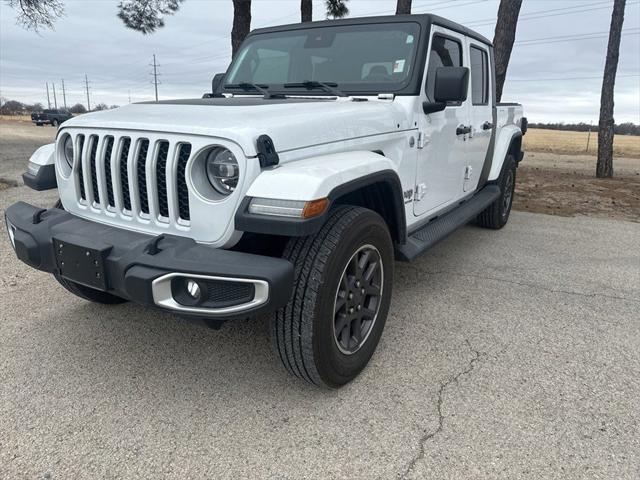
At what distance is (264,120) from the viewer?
7.36ft

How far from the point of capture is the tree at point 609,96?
1164 centimetres

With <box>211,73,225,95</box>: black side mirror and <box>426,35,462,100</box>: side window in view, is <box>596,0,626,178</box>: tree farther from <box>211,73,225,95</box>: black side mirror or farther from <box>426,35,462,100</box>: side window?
<box>211,73,225,95</box>: black side mirror

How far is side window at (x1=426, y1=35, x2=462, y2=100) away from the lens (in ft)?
11.2

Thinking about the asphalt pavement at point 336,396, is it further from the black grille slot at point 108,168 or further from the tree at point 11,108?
the tree at point 11,108

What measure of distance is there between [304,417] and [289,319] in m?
0.52

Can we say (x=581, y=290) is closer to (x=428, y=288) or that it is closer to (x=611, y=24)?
(x=428, y=288)

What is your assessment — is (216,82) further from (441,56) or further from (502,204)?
(502,204)

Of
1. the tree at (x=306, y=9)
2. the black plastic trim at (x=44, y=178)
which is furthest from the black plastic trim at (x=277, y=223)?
the tree at (x=306, y=9)

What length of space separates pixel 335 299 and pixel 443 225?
1.85 metres

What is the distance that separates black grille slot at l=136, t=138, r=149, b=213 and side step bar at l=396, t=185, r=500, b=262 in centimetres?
152

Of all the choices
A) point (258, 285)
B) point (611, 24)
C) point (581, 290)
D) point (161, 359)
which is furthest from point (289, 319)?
point (611, 24)

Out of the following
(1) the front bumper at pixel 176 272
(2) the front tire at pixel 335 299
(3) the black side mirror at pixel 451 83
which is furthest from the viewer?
(3) the black side mirror at pixel 451 83

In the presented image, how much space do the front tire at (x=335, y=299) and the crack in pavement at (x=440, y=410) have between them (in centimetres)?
44

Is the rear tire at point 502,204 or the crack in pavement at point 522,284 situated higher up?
the rear tire at point 502,204
